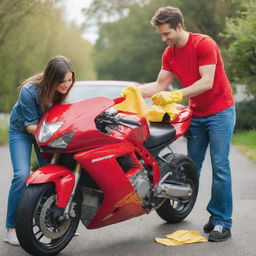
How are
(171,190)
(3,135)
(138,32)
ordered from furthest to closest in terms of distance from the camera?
(138,32) < (3,135) < (171,190)

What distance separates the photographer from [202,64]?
18.6 ft

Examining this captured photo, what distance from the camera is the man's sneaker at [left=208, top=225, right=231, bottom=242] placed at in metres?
5.66

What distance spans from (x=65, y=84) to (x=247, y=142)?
29.4 ft

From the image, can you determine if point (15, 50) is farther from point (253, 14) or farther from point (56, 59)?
point (56, 59)

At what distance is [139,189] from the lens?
5.45 m

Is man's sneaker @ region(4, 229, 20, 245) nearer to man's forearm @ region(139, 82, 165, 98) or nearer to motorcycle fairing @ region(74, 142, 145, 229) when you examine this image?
motorcycle fairing @ region(74, 142, 145, 229)

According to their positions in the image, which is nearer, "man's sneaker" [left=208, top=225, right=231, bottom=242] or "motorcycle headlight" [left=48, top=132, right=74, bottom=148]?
"motorcycle headlight" [left=48, top=132, right=74, bottom=148]

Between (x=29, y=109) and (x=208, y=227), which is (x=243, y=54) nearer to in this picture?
(x=208, y=227)

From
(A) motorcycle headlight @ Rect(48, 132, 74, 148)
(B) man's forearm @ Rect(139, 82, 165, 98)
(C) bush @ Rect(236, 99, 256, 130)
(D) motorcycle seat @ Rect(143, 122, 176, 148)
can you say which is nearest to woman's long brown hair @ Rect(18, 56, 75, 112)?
(A) motorcycle headlight @ Rect(48, 132, 74, 148)

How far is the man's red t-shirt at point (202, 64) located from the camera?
568 centimetres

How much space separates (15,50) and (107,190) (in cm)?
1183

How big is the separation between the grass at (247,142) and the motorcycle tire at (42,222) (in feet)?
20.4

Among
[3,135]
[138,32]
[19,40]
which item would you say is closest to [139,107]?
[3,135]

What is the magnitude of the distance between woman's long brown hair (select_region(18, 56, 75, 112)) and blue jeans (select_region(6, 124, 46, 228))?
1.39 feet
